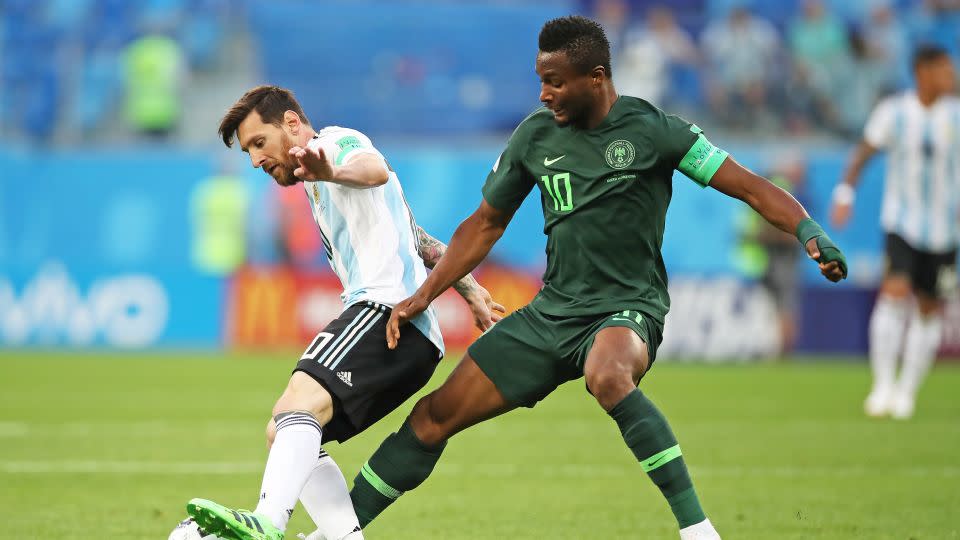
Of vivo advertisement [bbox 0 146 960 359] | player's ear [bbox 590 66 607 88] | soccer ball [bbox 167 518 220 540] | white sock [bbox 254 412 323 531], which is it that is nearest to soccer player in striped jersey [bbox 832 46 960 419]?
vivo advertisement [bbox 0 146 960 359]

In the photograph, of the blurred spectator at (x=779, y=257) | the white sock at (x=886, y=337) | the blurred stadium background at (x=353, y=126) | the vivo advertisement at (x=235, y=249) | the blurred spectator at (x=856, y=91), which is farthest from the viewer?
the blurred spectator at (x=856, y=91)

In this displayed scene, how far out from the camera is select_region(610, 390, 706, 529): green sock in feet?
17.0

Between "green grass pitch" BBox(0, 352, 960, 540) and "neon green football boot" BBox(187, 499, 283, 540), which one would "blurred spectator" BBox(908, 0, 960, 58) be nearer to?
"green grass pitch" BBox(0, 352, 960, 540)

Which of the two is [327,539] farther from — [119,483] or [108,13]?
[108,13]

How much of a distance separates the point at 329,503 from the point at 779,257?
1317cm

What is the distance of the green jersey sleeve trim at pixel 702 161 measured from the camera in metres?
5.35

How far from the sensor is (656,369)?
16516mm

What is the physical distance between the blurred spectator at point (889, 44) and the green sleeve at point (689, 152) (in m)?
14.7

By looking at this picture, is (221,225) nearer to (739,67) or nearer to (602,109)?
(739,67)

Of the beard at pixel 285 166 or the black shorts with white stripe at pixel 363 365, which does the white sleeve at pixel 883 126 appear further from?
the beard at pixel 285 166

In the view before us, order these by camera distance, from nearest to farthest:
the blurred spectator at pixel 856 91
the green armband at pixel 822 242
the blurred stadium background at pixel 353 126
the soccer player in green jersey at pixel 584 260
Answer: the green armband at pixel 822 242
the soccer player in green jersey at pixel 584 260
the blurred stadium background at pixel 353 126
the blurred spectator at pixel 856 91

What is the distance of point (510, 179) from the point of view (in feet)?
18.6

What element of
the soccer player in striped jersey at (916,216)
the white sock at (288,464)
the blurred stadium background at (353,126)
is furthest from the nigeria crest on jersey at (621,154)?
the blurred stadium background at (353,126)

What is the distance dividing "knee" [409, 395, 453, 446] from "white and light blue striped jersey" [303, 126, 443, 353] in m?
0.26
